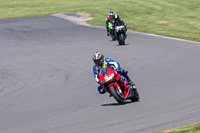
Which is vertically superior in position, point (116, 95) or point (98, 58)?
point (98, 58)

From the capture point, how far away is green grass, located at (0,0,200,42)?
102ft

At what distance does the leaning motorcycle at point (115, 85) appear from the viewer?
11.0 meters

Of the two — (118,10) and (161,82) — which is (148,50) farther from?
(118,10)

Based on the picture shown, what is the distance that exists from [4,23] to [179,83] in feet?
90.1

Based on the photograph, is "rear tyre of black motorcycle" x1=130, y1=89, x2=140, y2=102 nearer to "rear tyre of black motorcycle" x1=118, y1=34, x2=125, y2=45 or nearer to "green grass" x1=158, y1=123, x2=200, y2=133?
"green grass" x1=158, y1=123, x2=200, y2=133

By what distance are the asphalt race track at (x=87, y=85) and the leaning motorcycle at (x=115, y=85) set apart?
0.27m

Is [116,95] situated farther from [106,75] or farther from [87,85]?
[87,85]

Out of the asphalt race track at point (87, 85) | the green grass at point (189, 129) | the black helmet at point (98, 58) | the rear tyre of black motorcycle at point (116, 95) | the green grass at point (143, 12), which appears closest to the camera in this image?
the green grass at point (189, 129)

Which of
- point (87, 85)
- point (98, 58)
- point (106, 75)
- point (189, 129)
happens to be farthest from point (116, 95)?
point (87, 85)

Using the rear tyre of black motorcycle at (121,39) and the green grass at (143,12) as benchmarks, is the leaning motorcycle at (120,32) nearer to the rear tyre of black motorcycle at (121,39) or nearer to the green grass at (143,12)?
the rear tyre of black motorcycle at (121,39)

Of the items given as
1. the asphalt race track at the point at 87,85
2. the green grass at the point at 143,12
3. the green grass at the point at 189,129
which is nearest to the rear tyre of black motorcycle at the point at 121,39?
the asphalt race track at the point at 87,85

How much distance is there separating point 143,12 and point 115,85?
112 ft

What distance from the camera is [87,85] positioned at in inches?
577

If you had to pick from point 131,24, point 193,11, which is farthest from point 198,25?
point 193,11
